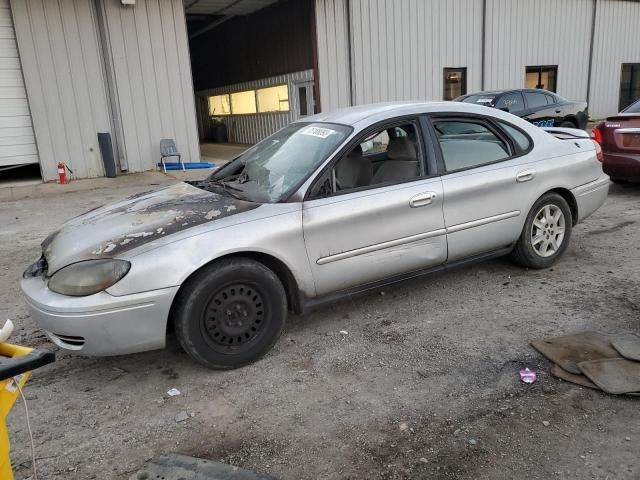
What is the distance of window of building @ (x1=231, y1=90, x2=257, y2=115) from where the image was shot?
70.7 ft

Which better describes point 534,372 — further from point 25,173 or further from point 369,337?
A: point 25,173

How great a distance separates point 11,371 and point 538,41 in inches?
879

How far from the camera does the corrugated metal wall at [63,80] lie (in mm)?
11539

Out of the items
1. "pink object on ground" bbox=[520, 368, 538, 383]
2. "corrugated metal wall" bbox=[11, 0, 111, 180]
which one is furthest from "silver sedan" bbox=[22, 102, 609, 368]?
"corrugated metal wall" bbox=[11, 0, 111, 180]

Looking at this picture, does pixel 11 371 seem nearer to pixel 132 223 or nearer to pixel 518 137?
pixel 132 223

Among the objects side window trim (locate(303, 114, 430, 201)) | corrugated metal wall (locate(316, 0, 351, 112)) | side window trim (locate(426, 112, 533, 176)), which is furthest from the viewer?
corrugated metal wall (locate(316, 0, 351, 112))

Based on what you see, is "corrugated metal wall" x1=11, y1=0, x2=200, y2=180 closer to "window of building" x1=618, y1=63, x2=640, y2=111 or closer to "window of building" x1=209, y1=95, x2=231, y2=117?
"window of building" x1=209, y1=95, x2=231, y2=117

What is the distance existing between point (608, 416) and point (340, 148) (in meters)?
2.28

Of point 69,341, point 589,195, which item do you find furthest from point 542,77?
point 69,341

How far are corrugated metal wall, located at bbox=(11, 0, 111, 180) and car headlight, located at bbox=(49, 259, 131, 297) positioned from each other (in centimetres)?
1051

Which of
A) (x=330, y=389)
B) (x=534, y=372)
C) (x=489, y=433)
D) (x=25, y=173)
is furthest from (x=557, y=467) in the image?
(x=25, y=173)

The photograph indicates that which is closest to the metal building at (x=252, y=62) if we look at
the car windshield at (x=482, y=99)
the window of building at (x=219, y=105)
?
the window of building at (x=219, y=105)

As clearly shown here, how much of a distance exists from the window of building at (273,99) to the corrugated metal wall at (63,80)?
7760 mm

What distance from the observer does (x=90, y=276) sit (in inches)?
118
